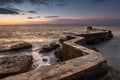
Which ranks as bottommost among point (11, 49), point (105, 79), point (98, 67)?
point (11, 49)

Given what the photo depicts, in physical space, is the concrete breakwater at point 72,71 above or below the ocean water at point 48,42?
above

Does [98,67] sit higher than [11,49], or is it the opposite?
[98,67]

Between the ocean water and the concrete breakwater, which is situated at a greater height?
the concrete breakwater

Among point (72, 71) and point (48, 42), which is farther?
point (48, 42)

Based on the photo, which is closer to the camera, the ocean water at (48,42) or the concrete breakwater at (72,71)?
the concrete breakwater at (72,71)

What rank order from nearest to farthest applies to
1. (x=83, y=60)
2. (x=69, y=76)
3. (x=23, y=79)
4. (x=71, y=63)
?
1. (x=23, y=79)
2. (x=69, y=76)
3. (x=71, y=63)
4. (x=83, y=60)

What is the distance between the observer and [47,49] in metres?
12.0

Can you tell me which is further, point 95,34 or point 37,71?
point 95,34

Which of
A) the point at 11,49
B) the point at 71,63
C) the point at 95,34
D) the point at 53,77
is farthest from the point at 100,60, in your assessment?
the point at 95,34

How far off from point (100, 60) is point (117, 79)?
232 centimetres

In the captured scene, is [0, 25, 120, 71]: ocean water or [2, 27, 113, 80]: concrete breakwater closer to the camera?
[2, 27, 113, 80]: concrete breakwater

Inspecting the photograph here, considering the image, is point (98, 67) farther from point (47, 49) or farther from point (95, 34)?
point (95, 34)

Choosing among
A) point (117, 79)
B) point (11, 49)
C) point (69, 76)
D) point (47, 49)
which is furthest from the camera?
point (11, 49)

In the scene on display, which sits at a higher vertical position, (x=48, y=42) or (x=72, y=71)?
(x=72, y=71)
